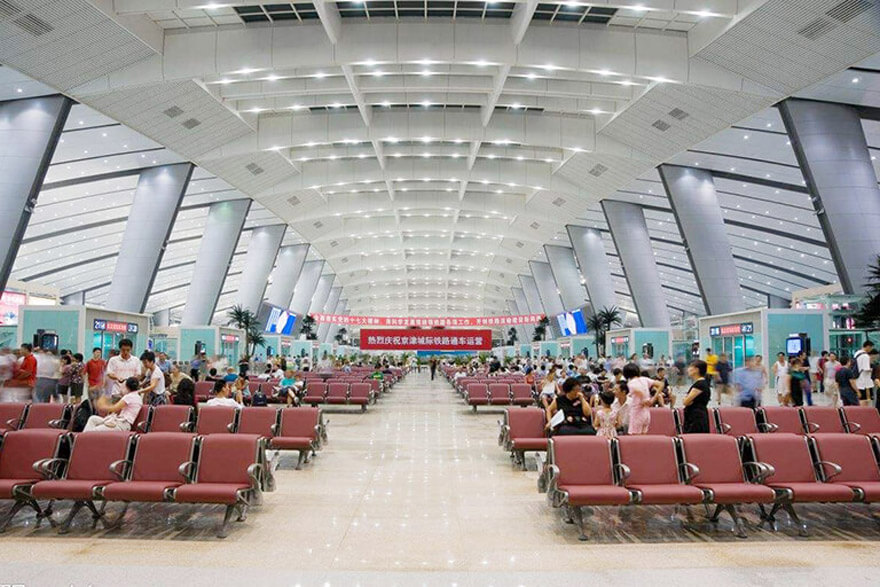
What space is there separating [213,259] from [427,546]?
27.4 meters

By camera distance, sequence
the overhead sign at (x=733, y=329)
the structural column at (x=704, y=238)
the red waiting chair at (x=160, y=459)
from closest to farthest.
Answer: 1. the red waiting chair at (x=160, y=459)
2. the overhead sign at (x=733, y=329)
3. the structural column at (x=704, y=238)

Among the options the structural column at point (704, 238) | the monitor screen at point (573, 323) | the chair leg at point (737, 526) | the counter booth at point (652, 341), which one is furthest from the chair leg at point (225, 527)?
the monitor screen at point (573, 323)

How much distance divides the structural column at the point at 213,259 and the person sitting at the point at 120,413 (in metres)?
23.2

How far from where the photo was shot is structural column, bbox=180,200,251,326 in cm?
2928

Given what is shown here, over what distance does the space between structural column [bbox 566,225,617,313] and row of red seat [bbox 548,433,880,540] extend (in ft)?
108

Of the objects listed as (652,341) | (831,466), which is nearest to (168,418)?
(831,466)

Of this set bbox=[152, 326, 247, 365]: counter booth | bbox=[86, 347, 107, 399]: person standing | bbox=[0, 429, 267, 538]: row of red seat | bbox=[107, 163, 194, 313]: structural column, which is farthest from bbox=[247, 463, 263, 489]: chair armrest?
bbox=[152, 326, 247, 365]: counter booth

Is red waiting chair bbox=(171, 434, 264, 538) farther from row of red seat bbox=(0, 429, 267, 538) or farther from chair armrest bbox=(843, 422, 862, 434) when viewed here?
chair armrest bbox=(843, 422, 862, 434)

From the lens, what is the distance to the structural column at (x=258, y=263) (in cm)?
3612

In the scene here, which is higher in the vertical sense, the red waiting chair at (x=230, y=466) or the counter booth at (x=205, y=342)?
the counter booth at (x=205, y=342)

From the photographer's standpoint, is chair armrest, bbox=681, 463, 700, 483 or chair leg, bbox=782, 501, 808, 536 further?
chair armrest, bbox=681, 463, 700, 483

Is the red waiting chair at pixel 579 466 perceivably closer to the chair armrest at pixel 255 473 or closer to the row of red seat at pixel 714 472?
the row of red seat at pixel 714 472

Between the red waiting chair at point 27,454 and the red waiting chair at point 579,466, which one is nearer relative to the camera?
the red waiting chair at point 579,466

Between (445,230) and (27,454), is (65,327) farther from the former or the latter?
(445,230)
